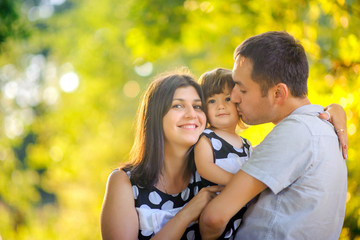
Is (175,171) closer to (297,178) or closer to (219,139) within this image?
(219,139)

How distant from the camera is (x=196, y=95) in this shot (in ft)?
8.27

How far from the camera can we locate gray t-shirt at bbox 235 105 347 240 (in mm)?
1833

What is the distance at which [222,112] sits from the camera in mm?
2436

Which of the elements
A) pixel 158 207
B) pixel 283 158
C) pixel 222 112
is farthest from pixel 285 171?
pixel 158 207

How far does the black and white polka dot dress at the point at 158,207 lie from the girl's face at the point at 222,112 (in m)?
0.38

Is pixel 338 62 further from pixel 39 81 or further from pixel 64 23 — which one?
pixel 39 81

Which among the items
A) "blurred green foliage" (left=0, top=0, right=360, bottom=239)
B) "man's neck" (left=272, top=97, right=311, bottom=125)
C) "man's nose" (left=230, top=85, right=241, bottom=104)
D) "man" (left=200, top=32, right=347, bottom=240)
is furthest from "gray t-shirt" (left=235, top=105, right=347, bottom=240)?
"blurred green foliage" (left=0, top=0, right=360, bottom=239)

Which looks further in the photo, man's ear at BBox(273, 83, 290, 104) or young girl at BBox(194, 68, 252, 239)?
young girl at BBox(194, 68, 252, 239)

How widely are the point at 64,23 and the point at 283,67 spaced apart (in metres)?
10.7

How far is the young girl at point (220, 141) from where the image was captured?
Result: 2.23 metres

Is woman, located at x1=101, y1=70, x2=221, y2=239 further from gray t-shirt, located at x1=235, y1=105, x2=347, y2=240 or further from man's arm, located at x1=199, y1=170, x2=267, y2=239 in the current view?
gray t-shirt, located at x1=235, y1=105, x2=347, y2=240

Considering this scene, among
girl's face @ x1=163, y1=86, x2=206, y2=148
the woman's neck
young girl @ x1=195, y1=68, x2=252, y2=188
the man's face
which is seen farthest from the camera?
the woman's neck

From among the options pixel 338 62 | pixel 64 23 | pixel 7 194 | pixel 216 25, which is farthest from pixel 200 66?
pixel 64 23

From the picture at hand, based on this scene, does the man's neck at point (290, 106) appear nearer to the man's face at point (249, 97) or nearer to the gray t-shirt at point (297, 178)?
the man's face at point (249, 97)
